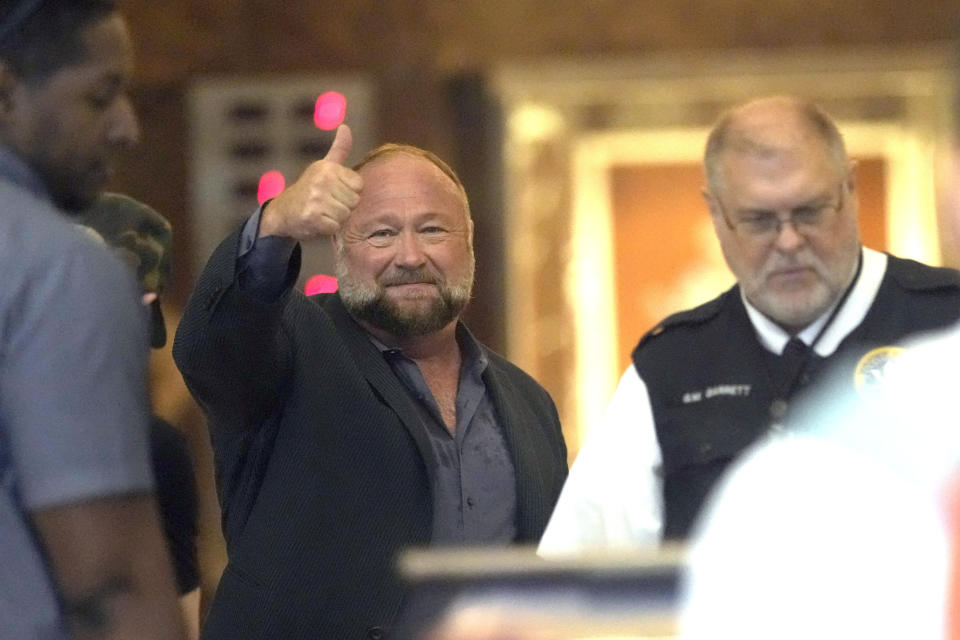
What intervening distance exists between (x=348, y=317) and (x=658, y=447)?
0.70 meters

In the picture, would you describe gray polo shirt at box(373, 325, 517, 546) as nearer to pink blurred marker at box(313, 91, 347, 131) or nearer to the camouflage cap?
the camouflage cap

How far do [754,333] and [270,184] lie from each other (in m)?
3.58

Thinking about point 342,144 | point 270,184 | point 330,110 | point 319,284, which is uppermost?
point 330,110

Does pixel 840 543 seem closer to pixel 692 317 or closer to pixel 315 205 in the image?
pixel 315 205

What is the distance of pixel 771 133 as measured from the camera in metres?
2.70

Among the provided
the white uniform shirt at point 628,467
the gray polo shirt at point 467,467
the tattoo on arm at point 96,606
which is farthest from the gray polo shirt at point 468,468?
the tattoo on arm at point 96,606

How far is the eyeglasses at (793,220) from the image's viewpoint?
2615 mm

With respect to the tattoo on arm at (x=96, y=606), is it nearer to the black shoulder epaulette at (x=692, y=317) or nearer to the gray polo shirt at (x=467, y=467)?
the gray polo shirt at (x=467, y=467)

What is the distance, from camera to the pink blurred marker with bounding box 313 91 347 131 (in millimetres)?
5816

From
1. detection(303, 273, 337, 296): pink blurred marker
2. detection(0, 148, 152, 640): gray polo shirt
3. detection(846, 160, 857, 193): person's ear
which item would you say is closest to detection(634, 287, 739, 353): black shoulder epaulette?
detection(846, 160, 857, 193): person's ear

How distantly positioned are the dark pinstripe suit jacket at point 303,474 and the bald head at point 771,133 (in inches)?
29.5

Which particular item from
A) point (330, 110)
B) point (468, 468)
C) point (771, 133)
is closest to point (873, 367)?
point (771, 133)

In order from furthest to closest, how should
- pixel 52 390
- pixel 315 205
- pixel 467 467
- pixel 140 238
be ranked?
pixel 140 238 < pixel 467 467 < pixel 315 205 < pixel 52 390

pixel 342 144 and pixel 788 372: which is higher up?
pixel 342 144
